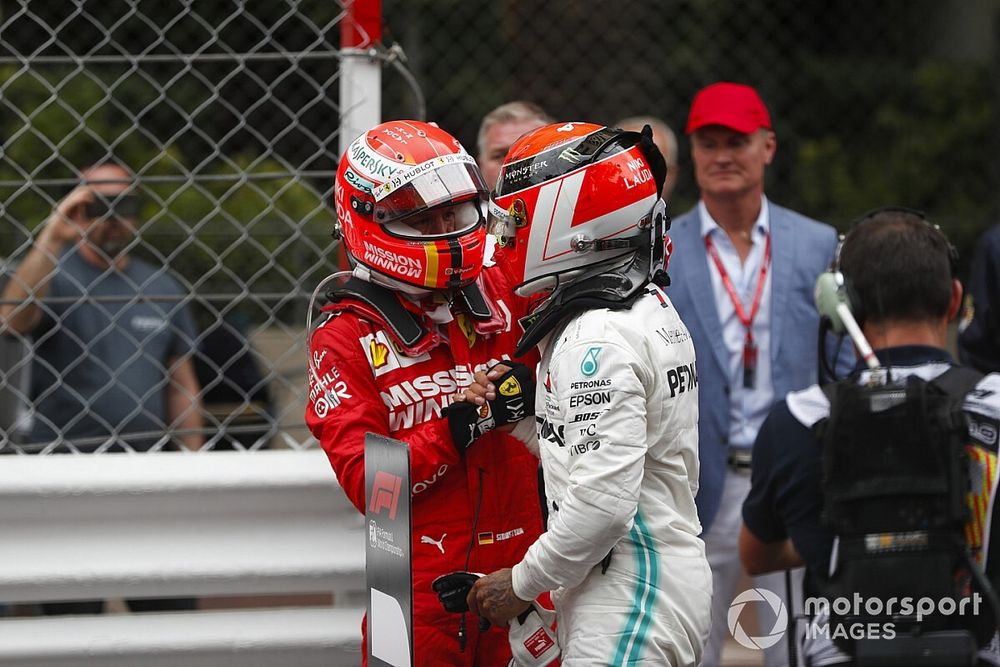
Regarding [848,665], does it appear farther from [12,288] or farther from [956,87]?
[956,87]

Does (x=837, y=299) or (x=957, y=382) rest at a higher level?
(x=837, y=299)

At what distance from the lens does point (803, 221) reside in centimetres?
402

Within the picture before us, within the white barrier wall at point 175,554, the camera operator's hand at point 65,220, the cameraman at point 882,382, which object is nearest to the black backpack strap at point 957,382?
the cameraman at point 882,382

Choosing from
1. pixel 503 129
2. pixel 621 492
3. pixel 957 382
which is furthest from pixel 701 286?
pixel 621 492

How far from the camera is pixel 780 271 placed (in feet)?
12.8

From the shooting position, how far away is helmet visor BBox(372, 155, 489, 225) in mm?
2678

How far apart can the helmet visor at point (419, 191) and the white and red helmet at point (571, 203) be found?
22cm

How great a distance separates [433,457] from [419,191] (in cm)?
58

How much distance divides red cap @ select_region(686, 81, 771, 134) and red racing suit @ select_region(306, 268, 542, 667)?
5.41ft

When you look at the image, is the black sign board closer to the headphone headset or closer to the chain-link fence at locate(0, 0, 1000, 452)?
the headphone headset

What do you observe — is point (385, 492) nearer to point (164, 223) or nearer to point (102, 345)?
point (102, 345)

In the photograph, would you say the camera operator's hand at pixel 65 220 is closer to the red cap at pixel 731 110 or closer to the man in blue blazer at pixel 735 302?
the man in blue blazer at pixel 735 302

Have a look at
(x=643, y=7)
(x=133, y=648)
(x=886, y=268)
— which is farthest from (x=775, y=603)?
(x=643, y=7)

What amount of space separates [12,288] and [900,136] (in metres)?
9.68
